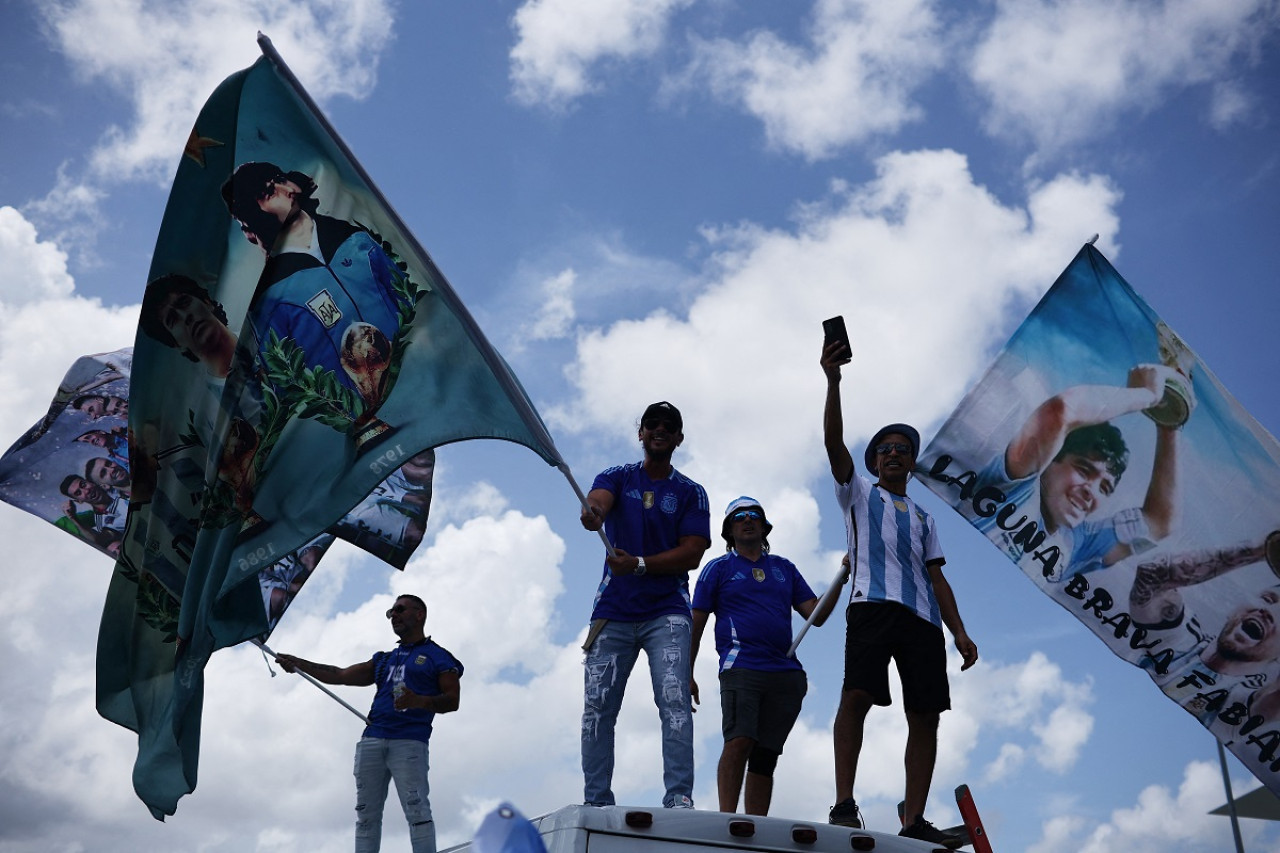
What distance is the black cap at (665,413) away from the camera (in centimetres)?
662

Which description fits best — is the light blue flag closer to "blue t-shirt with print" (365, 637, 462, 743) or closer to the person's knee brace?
the person's knee brace

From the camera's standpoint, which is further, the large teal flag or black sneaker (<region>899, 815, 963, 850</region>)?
the large teal flag

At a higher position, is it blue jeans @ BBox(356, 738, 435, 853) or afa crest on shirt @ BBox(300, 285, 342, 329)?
afa crest on shirt @ BBox(300, 285, 342, 329)

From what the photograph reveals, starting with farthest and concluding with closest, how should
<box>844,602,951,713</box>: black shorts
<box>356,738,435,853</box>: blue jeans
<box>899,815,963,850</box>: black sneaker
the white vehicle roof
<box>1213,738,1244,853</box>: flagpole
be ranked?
<box>1213,738,1244,853</box>: flagpole
<box>356,738,435,853</box>: blue jeans
<box>844,602,951,713</box>: black shorts
<box>899,815,963,850</box>: black sneaker
the white vehicle roof

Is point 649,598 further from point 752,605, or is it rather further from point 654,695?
point 752,605

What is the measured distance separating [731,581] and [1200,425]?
2839mm

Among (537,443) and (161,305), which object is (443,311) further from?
(161,305)

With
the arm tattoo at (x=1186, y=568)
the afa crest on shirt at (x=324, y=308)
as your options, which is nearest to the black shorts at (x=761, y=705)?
the arm tattoo at (x=1186, y=568)

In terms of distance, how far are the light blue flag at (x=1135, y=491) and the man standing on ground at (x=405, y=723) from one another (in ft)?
11.0

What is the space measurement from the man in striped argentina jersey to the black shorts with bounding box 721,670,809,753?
642 mm

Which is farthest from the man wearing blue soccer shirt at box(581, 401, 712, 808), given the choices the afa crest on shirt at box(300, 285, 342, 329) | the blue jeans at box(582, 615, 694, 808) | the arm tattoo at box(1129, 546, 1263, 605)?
the arm tattoo at box(1129, 546, 1263, 605)

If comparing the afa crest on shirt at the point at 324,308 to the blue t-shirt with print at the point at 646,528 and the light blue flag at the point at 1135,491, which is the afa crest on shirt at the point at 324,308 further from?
the light blue flag at the point at 1135,491

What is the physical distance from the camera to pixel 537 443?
20.2 feet

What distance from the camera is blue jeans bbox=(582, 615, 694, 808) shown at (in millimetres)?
5777
